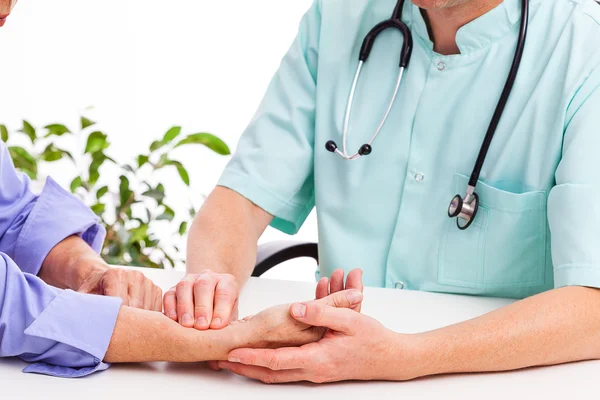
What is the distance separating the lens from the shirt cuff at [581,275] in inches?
44.9

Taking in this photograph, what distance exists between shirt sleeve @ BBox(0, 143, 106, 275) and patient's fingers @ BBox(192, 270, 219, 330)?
11.6 inches

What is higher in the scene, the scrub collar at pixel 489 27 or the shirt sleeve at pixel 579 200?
the scrub collar at pixel 489 27

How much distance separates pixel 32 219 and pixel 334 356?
603mm

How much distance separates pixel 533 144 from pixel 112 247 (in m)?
1.32

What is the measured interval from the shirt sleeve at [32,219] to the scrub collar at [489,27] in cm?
70

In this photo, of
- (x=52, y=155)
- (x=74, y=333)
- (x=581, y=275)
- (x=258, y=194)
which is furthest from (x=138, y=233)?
(x=581, y=275)

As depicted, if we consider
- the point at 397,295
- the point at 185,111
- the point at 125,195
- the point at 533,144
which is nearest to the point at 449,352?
the point at 397,295

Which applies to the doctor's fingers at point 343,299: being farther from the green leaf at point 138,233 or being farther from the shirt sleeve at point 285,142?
the green leaf at point 138,233

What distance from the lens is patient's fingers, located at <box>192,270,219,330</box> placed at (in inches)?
41.4

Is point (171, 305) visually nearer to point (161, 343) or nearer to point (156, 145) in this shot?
point (161, 343)

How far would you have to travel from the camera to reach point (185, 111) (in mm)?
2713

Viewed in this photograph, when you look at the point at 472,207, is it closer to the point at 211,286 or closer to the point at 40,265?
the point at 211,286

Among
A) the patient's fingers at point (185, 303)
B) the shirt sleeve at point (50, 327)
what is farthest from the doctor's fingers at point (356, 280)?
the shirt sleeve at point (50, 327)

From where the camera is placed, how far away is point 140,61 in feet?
8.73
